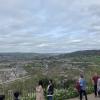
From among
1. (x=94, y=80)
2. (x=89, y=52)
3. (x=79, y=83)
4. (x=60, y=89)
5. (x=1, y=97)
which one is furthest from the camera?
(x=89, y=52)

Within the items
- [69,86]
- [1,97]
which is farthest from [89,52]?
[1,97]

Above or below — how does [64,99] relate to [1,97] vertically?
below

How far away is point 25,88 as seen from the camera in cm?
1989

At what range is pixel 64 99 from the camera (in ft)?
63.7

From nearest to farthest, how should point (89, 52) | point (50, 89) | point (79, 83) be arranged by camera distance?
point (50, 89)
point (79, 83)
point (89, 52)

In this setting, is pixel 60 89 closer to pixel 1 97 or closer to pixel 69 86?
pixel 69 86

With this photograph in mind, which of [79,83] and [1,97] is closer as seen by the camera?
[1,97]

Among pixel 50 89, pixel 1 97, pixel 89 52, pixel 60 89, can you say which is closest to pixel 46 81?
pixel 60 89

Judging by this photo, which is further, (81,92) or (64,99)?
(64,99)

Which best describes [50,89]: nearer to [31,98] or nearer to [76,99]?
[31,98]

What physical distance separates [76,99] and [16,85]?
13.7 ft

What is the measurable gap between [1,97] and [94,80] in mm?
9055

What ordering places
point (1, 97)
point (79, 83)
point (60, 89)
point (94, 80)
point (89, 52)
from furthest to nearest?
point (89, 52)
point (60, 89)
point (94, 80)
point (79, 83)
point (1, 97)

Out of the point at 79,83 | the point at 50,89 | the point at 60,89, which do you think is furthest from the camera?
the point at 60,89
